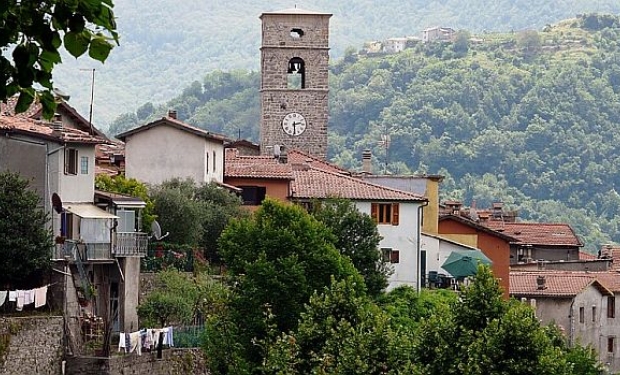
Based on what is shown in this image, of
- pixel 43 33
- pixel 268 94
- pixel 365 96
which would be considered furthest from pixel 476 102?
pixel 43 33

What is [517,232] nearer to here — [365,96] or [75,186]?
[75,186]

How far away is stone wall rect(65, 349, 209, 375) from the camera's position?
118ft

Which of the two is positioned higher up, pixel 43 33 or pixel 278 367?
pixel 43 33

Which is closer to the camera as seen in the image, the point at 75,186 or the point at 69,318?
the point at 69,318

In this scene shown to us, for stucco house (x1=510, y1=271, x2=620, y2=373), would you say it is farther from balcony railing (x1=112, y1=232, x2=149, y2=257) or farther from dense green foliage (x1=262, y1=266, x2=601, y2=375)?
dense green foliage (x1=262, y1=266, x2=601, y2=375)

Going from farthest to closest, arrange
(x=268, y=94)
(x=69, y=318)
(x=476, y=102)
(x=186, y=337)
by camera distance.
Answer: (x=476, y=102) < (x=268, y=94) < (x=186, y=337) < (x=69, y=318)

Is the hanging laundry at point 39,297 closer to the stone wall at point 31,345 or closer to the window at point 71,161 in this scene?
the stone wall at point 31,345

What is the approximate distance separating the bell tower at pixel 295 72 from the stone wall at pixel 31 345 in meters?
49.0

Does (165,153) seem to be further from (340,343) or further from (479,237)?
(340,343)

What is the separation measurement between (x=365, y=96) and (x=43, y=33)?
167 m

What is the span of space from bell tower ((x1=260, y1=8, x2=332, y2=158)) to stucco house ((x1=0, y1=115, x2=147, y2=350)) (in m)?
→ 43.3

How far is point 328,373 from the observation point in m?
31.6

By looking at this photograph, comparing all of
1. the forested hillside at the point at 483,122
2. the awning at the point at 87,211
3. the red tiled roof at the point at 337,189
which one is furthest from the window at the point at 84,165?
the forested hillside at the point at 483,122

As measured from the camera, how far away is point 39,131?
4012cm
